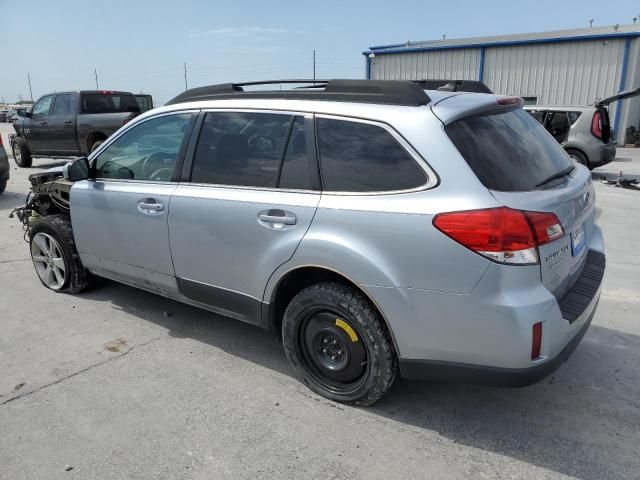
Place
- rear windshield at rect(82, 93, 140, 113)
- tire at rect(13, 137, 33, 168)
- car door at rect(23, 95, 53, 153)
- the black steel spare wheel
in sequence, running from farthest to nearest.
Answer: tire at rect(13, 137, 33, 168) → car door at rect(23, 95, 53, 153) → rear windshield at rect(82, 93, 140, 113) → the black steel spare wheel

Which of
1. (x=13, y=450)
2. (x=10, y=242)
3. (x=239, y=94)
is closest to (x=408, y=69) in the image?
(x=10, y=242)

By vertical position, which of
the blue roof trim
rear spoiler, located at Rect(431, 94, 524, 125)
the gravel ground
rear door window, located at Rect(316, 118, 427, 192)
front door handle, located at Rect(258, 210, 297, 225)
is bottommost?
the gravel ground

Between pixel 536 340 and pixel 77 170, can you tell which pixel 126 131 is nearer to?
pixel 77 170

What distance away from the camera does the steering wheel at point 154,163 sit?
3.88 m

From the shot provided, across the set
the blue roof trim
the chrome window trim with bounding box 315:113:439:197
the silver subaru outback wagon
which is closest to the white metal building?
the blue roof trim

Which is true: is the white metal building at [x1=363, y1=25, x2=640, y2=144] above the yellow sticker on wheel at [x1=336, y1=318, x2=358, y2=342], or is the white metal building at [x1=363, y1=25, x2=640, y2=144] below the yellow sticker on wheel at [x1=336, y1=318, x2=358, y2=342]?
above

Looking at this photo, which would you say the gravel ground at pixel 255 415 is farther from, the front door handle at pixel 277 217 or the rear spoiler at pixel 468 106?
the rear spoiler at pixel 468 106

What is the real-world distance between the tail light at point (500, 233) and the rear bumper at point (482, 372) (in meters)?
0.53

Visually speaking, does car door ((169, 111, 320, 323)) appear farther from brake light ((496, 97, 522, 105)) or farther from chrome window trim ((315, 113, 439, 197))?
brake light ((496, 97, 522, 105))

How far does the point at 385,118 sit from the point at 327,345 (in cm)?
134

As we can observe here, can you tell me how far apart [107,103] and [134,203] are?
10.4 meters

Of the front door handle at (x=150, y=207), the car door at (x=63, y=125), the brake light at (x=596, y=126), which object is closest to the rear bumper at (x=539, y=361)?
the front door handle at (x=150, y=207)

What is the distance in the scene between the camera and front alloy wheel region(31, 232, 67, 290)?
4902 mm

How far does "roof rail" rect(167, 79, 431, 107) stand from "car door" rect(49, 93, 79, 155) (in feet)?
35.2
